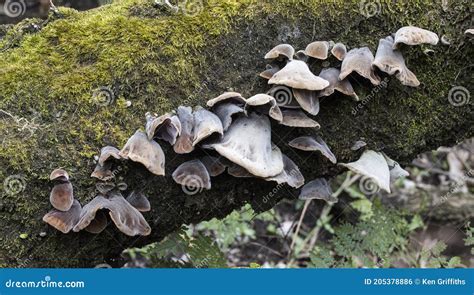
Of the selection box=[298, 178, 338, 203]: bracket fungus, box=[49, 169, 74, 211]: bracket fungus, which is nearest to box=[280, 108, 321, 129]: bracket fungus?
box=[298, 178, 338, 203]: bracket fungus

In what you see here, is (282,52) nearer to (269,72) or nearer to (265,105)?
(269,72)

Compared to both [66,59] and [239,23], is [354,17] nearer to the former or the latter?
[239,23]

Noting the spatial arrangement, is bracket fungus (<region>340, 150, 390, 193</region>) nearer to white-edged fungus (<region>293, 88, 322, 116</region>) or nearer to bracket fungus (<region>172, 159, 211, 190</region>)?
white-edged fungus (<region>293, 88, 322, 116</region>)

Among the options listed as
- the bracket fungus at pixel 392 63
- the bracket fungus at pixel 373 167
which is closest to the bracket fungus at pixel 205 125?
the bracket fungus at pixel 373 167

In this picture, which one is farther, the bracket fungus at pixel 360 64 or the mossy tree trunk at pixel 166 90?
the bracket fungus at pixel 360 64

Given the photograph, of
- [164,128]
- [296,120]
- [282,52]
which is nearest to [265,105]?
[296,120]

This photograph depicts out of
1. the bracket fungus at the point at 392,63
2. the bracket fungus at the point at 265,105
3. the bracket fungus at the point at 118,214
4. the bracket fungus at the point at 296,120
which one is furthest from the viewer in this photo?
the bracket fungus at the point at 392,63

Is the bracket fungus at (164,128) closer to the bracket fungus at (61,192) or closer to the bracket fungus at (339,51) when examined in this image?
the bracket fungus at (61,192)
